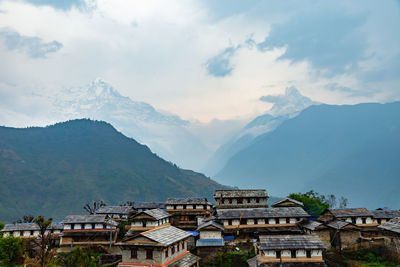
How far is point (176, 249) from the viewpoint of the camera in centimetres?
3734

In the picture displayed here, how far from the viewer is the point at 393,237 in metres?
44.0

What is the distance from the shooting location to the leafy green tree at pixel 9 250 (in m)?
48.1

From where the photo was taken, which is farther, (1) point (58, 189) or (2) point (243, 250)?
(1) point (58, 189)

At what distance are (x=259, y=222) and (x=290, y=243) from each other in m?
13.6

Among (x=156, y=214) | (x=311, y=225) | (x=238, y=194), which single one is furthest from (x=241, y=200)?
(x=156, y=214)

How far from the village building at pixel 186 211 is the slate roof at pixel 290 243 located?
24949 mm

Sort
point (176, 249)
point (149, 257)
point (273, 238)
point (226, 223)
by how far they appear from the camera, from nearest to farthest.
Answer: point (149, 257) → point (176, 249) → point (273, 238) → point (226, 223)

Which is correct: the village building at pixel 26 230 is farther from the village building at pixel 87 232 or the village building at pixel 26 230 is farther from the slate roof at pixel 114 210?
the slate roof at pixel 114 210

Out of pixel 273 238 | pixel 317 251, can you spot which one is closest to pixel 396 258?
pixel 317 251

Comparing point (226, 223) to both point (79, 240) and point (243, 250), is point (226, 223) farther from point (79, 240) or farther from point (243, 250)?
point (79, 240)

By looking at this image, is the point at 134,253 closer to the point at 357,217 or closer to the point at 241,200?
the point at 241,200

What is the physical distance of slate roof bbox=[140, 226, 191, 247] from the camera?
3419 centimetres

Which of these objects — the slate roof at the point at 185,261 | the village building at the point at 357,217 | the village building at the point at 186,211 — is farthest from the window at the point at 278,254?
the village building at the point at 186,211

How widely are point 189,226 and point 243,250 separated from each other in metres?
16.2
